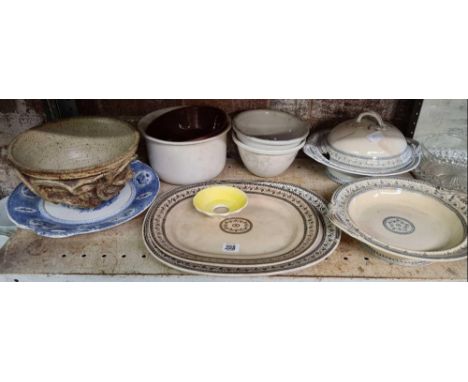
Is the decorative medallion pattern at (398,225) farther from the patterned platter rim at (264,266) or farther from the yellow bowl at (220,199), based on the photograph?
the yellow bowl at (220,199)

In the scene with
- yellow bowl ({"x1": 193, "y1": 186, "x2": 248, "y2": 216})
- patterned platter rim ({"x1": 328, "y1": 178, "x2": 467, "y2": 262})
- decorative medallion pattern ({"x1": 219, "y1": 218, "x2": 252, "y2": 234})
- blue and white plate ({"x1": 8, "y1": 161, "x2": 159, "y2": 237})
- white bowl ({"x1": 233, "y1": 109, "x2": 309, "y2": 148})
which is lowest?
decorative medallion pattern ({"x1": 219, "y1": 218, "x2": 252, "y2": 234})

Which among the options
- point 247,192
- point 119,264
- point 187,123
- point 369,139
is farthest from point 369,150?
point 119,264

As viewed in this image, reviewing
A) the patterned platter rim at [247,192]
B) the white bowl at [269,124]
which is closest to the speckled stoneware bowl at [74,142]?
the patterned platter rim at [247,192]

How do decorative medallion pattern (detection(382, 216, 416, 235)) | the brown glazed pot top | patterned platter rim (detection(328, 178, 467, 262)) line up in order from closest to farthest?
patterned platter rim (detection(328, 178, 467, 262)) → decorative medallion pattern (detection(382, 216, 416, 235)) → the brown glazed pot top

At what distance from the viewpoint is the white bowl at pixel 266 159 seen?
69 cm

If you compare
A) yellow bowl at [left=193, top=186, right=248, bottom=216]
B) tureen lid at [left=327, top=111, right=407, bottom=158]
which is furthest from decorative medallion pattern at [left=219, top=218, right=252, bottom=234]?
tureen lid at [left=327, top=111, right=407, bottom=158]

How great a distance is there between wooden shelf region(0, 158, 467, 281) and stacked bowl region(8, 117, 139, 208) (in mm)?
75

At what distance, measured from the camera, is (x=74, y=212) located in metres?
0.62

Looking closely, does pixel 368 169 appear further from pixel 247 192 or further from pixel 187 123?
pixel 187 123

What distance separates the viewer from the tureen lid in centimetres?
68

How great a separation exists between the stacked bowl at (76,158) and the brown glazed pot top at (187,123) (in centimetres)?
9

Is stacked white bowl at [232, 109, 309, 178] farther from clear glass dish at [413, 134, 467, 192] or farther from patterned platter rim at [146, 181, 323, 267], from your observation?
clear glass dish at [413, 134, 467, 192]

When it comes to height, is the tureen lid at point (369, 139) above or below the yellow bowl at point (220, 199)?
above

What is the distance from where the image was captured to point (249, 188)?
72 cm
